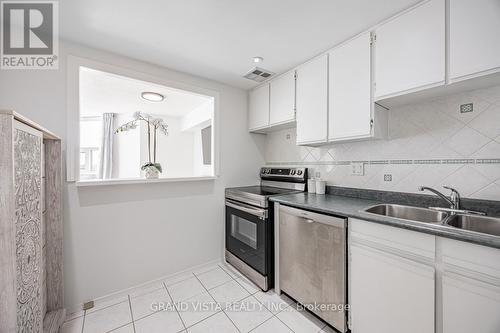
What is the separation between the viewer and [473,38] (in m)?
1.12

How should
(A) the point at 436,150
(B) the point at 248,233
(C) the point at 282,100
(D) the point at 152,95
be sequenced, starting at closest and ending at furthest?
(A) the point at 436,150
(B) the point at 248,233
(C) the point at 282,100
(D) the point at 152,95

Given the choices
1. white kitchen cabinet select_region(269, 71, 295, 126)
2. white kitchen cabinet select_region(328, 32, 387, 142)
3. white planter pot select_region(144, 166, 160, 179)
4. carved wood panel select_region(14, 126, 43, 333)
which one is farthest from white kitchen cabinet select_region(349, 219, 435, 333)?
white planter pot select_region(144, 166, 160, 179)

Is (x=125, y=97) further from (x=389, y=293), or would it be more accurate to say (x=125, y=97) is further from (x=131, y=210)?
(x=389, y=293)

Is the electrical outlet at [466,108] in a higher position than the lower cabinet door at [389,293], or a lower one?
higher

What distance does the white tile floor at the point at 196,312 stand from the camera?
5.03 ft

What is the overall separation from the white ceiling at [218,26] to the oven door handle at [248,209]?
1506 millimetres

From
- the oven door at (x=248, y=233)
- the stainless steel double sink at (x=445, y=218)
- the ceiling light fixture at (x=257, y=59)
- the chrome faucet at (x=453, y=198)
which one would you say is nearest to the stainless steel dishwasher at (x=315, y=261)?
the oven door at (x=248, y=233)

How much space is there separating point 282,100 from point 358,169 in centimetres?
110

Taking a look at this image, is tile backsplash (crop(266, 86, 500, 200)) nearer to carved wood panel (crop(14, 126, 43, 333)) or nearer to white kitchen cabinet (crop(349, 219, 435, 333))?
white kitchen cabinet (crop(349, 219, 435, 333))

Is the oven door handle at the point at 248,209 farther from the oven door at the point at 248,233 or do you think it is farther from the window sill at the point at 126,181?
the window sill at the point at 126,181

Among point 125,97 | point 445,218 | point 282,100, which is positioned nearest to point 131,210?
point 282,100

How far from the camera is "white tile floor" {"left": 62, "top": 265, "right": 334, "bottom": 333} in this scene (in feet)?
5.03

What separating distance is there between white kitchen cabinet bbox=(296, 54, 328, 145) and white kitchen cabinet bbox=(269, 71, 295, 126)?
85 millimetres

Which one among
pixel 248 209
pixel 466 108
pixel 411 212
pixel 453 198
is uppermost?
pixel 466 108
